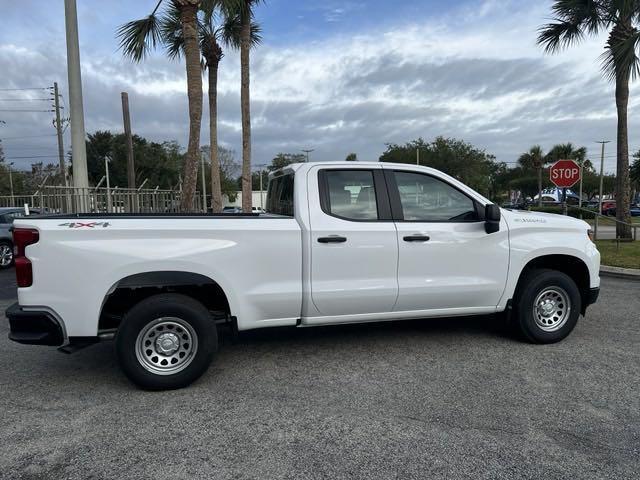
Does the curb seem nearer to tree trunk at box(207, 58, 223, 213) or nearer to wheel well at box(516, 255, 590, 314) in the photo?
wheel well at box(516, 255, 590, 314)

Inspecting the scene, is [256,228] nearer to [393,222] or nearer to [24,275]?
[393,222]

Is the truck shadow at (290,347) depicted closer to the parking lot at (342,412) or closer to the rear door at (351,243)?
the parking lot at (342,412)

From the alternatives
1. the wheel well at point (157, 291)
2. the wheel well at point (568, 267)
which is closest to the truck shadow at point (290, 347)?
the wheel well at point (157, 291)

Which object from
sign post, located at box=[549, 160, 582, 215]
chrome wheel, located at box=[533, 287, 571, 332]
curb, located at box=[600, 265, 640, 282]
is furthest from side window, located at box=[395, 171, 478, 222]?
sign post, located at box=[549, 160, 582, 215]

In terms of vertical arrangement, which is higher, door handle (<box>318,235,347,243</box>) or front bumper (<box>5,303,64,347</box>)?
door handle (<box>318,235,347,243</box>)

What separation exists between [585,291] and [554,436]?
8.51 ft

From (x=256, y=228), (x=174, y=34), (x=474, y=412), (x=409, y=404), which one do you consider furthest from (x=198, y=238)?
(x=174, y=34)

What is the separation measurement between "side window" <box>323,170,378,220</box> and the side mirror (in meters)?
1.08

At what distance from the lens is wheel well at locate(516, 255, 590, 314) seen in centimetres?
515

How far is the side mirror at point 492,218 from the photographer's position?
4.54 meters

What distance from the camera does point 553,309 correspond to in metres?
5.13

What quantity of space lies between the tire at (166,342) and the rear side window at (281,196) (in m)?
1.32

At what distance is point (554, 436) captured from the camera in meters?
3.20

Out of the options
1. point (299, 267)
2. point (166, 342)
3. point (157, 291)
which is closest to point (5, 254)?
point (157, 291)
